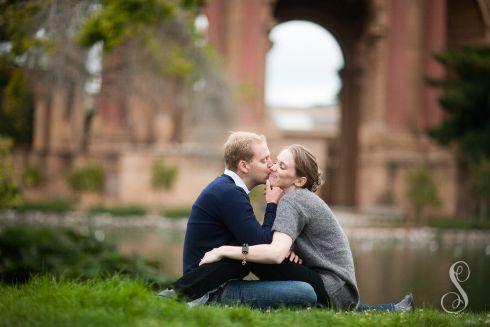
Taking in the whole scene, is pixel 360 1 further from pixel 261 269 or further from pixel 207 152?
pixel 261 269

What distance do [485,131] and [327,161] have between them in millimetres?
21663

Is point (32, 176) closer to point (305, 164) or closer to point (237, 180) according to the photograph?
point (237, 180)

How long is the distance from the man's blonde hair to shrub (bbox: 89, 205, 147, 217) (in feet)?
60.4

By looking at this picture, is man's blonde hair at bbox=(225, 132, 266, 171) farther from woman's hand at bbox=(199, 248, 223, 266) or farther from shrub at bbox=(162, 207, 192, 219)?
shrub at bbox=(162, 207, 192, 219)

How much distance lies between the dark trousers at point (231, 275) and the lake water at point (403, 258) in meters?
1.15

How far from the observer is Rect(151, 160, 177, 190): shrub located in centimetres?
2353

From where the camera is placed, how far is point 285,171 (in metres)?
4.41

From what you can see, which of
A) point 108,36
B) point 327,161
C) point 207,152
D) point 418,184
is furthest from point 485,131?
point 327,161

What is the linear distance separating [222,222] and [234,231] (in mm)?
154

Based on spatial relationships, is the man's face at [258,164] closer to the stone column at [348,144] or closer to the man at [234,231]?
the man at [234,231]

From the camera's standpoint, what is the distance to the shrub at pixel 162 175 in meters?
23.5

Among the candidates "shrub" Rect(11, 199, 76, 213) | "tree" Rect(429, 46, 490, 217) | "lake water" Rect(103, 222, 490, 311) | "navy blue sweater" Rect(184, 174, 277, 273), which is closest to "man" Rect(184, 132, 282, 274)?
"navy blue sweater" Rect(184, 174, 277, 273)

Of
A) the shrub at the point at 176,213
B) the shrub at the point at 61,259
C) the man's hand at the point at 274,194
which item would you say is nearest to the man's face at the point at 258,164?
the man's hand at the point at 274,194

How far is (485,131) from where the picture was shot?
59.4 ft
